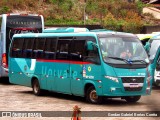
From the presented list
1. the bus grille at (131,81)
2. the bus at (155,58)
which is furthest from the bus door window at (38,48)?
the bus at (155,58)

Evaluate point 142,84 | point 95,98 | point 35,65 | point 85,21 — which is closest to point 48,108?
point 95,98

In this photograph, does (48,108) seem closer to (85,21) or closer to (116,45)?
(116,45)

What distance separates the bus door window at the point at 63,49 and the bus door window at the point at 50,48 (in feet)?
1.06

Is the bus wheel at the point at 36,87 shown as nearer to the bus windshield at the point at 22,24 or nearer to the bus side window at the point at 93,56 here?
the bus side window at the point at 93,56

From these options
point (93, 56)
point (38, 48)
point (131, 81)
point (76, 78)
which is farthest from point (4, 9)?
point (131, 81)

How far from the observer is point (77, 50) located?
48.5 feet

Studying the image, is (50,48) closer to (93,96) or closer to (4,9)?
(93,96)

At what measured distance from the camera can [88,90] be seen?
14.2m

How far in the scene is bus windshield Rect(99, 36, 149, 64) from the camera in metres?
13.6

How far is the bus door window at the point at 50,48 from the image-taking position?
1633 centimetres

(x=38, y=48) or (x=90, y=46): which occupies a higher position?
(x=90, y=46)

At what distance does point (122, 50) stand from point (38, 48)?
447cm

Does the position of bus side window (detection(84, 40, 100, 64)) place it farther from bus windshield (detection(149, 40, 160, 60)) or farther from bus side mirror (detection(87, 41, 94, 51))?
bus windshield (detection(149, 40, 160, 60))

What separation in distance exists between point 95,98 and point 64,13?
139 feet
